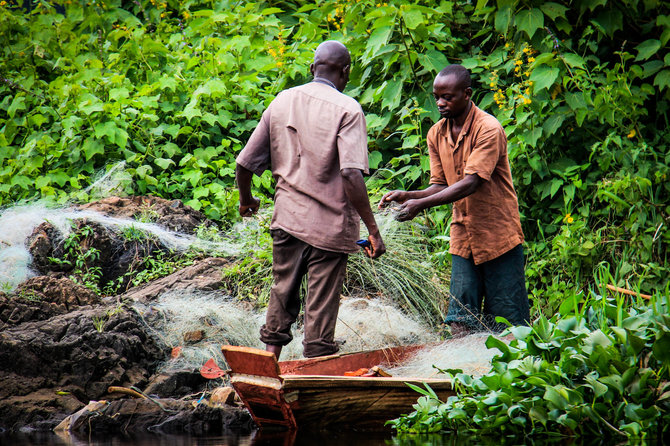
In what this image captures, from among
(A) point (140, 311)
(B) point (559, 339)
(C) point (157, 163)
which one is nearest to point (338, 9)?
(C) point (157, 163)

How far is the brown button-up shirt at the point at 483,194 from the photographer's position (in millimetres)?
4836

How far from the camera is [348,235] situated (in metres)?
4.63

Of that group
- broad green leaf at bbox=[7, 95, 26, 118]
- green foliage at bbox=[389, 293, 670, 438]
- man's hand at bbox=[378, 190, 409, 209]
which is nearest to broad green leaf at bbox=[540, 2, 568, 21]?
man's hand at bbox=[378, 190, 409, 209]

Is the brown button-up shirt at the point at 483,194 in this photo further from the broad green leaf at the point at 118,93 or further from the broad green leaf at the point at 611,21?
the broad green leaf at the point at 118,93

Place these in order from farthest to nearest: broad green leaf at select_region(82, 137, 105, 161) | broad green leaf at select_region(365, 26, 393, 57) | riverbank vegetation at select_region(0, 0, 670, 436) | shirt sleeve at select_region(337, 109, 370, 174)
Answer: broad green leaf at select_region(82, 137, 105, 161), broad green leaf at select_region(365, 26, 393, 57), riverbank vegetation at select_region(0, 0, 670, 436), shirt sleeve at select_region(337, 109, 370, 174)

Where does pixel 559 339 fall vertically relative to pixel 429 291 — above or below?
above

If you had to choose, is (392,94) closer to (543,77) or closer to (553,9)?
(543,77)

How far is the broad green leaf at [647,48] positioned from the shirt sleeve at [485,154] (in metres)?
2.71

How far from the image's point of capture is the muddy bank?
4477 mm

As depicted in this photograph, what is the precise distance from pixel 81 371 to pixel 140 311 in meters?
1.02

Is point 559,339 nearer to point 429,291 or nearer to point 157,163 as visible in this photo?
point 429,291

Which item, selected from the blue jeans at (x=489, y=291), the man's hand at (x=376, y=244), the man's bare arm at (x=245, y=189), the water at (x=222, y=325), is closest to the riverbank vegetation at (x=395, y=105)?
the water at (x=222, y=325)

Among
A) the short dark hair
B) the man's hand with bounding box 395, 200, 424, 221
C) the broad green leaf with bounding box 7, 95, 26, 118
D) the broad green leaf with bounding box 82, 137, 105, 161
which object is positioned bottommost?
the broad green leaf with bounding box 82, 137, 105, 161

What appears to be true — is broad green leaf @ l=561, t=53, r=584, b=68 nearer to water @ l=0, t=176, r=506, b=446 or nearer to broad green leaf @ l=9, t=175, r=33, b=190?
water @ l=0, t=176, r=506, b=446
